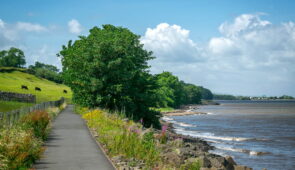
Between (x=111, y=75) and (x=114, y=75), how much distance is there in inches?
11.8

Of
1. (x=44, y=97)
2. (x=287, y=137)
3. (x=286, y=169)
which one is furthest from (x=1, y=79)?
(x=286, y=169)

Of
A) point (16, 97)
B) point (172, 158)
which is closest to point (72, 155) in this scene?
point (172, 158)

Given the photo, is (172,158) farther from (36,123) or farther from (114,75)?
(114,75)

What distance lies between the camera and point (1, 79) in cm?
10600

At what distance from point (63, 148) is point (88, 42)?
27071 millimetres

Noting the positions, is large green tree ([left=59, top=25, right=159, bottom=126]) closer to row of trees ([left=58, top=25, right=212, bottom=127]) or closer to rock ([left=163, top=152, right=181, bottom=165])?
row of trees ([left=58, top=25, right=212, bottom=127])

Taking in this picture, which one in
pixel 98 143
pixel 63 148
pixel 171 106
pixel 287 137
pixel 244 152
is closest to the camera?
pixel 63 148

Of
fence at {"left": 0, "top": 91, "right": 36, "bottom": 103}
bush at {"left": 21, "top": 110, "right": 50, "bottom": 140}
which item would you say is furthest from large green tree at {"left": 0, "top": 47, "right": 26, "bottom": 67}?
bush at {"left": 21, "top": 110, "right": 50, "bottom": 140}

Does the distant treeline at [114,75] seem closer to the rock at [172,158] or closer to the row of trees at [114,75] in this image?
the row of trees at [114,75]

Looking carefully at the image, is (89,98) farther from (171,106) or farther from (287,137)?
(171,106)

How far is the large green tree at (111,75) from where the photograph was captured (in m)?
40.4

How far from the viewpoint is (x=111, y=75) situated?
40.8 metres

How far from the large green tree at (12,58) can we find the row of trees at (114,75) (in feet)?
470

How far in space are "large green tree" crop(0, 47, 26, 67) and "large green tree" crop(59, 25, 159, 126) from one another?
473 feet
